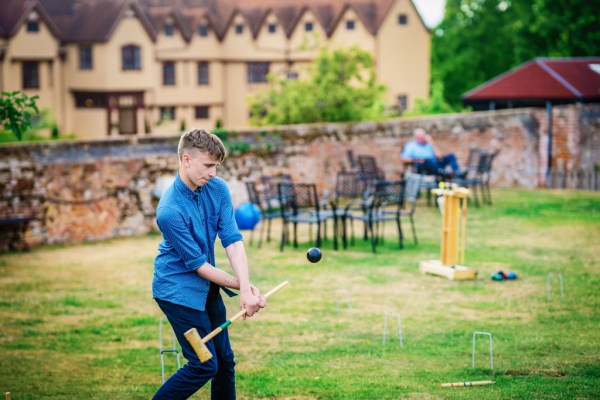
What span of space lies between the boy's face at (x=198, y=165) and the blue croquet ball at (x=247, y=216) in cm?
992

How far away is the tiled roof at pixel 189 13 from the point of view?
48438mm

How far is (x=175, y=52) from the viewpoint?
166 feet

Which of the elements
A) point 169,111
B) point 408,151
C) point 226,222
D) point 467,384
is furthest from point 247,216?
point 169,111

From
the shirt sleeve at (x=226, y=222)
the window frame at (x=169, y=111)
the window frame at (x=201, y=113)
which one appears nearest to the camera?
the shirt sleeve at (x=226, y=222)

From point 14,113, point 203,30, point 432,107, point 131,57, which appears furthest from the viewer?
point 203,30

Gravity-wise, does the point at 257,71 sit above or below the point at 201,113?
above

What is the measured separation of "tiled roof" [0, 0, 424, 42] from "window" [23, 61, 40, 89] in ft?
7.36

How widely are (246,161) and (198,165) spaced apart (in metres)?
12.7

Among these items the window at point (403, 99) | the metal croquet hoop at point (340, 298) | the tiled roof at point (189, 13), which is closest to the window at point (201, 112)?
the tiled roof at point (189, 13)

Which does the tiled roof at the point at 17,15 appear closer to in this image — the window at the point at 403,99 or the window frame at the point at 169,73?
the window frame at the point at 169,73

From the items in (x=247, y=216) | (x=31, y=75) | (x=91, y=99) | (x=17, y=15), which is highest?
(x=17, y=15)

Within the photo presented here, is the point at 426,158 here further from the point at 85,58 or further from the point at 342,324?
the point at 85,58

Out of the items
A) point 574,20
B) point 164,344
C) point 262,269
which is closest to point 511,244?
point 262,269

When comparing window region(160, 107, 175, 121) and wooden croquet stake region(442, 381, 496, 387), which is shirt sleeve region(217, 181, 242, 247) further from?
window region(160, 107, 175, 121)
